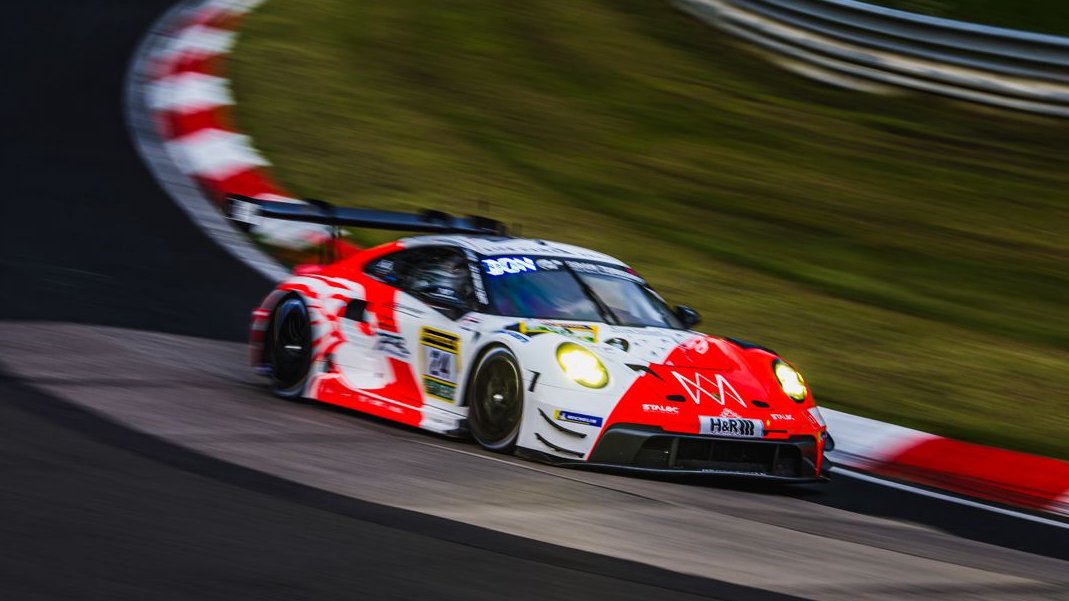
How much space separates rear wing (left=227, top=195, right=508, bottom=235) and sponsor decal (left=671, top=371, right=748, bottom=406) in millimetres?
1999

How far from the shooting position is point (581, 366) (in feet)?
21.2

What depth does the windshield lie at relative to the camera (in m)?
7.03

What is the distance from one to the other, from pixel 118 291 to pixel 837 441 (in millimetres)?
4444

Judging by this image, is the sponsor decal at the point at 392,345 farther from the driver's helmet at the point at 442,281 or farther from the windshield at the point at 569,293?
the windshield at the point at 569,293

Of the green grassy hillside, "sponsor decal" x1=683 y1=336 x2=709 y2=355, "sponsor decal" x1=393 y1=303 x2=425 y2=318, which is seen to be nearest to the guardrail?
the green grassy hillside

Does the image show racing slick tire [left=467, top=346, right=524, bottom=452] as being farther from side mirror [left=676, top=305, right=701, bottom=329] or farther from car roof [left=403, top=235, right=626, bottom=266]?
side mirror [left=676, top=305, right=701, bottom=329]

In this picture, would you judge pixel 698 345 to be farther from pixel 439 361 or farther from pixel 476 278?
pixel 439 361

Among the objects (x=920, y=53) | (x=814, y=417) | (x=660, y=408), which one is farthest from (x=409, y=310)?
(x=920, y=53)

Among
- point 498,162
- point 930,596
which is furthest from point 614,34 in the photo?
point 930,596

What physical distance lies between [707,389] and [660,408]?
304 mm

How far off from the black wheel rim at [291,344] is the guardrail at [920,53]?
26.0 ft

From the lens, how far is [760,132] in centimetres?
1353

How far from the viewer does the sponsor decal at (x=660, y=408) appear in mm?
6336

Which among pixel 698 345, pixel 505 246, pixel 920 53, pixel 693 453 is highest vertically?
pixel 920 53
